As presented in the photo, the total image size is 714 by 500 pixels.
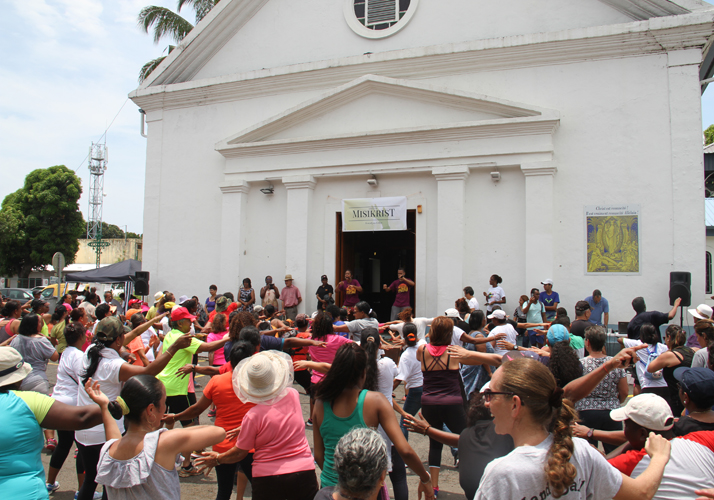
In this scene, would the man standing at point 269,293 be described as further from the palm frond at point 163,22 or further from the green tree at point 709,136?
the green tree at point 709,136

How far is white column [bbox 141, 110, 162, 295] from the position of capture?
51.3ft

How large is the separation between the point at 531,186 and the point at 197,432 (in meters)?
10.8

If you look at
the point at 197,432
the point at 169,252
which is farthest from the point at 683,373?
the point at 169,252

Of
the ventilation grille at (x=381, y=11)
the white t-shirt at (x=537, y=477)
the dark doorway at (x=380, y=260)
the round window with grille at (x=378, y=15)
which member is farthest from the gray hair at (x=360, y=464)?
the ventilation grille at (x=381, y=11)

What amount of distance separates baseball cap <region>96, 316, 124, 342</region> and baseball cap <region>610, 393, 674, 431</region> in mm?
3920

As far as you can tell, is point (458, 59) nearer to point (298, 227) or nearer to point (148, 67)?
point (298, 227)

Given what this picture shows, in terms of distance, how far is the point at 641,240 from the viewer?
440 inches

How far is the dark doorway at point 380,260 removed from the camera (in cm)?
1593

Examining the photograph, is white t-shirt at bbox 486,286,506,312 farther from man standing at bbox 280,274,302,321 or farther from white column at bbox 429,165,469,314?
man standing at bbox 280,274,302,321

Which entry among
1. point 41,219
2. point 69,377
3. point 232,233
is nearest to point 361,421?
point 69,377

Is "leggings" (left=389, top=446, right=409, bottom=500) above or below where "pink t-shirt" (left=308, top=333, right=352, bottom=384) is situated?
below

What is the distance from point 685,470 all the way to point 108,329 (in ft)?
14.2

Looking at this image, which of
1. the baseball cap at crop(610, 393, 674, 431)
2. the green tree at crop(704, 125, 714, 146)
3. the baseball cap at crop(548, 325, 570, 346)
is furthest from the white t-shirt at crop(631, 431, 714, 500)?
the green tree at crop(704, 125, 714, 146)

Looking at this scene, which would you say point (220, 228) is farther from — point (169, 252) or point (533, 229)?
point (533, 229)
